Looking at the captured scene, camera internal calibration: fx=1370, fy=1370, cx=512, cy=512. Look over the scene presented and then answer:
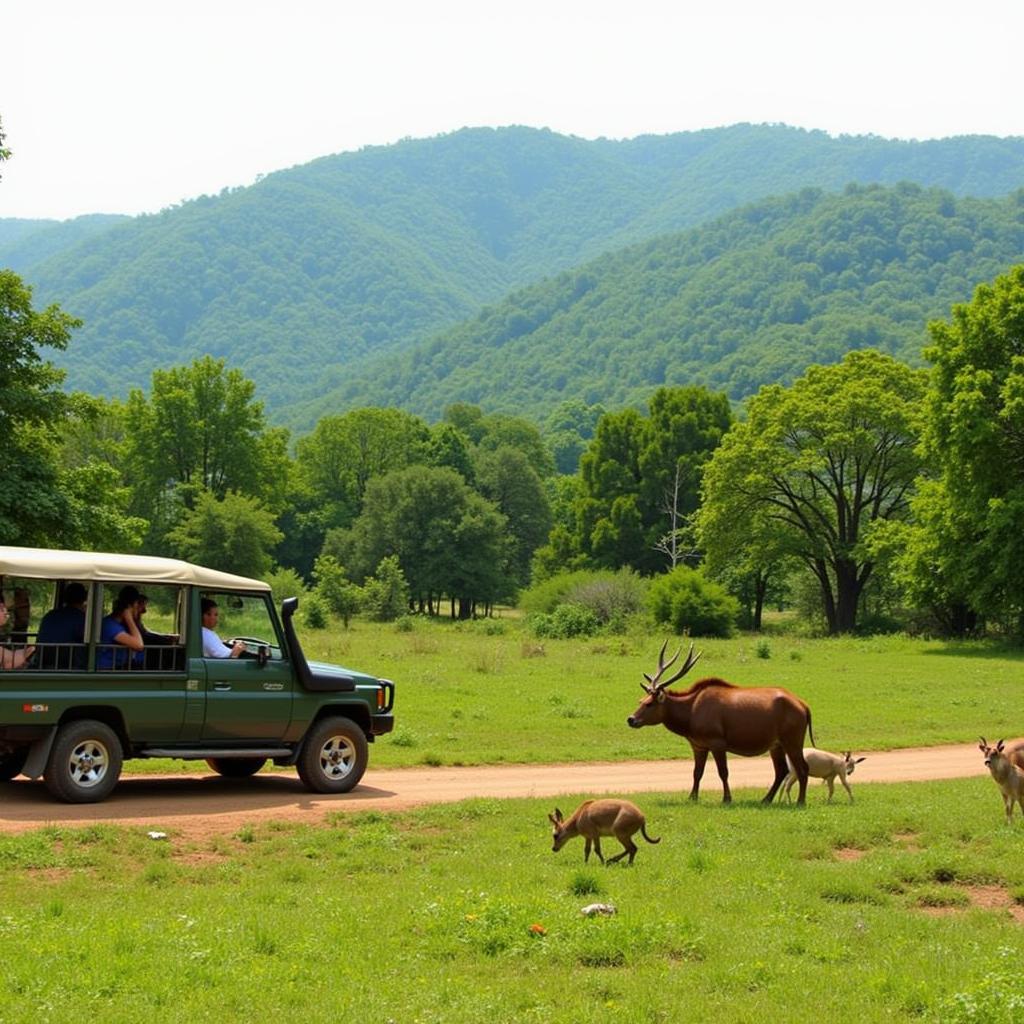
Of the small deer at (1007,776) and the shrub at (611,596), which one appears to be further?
the shrub at (611,596)

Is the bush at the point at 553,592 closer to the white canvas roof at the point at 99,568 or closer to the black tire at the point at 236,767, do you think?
the black tire at the point at 236,767

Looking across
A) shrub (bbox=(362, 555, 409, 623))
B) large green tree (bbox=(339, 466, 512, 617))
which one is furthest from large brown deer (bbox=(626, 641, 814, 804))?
large green tree (bbox=(339, 466, 512, 617))

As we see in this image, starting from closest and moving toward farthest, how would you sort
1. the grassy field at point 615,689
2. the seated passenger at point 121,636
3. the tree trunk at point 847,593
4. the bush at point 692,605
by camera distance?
the seated passenger at point 121,636, the grassy field at point 615,689, the bush at point 692,605, the tree trunk at point 847,593

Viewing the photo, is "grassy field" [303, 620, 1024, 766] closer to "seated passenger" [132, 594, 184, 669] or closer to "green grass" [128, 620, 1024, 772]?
"green grass" [128, 620, 1024, 772]

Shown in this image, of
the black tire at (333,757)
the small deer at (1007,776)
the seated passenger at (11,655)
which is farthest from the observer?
the black tire at (333,757)

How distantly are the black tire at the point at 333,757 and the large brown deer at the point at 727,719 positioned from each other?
3.61 m

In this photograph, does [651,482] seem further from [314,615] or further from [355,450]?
[355,450]

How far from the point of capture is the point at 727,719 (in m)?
16.8

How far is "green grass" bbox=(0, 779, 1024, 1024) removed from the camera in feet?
27.9

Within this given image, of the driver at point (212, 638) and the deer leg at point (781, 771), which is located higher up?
the driver at point (212, 638)

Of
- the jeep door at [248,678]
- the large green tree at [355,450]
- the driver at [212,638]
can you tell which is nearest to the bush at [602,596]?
the jeep door at [248,678]

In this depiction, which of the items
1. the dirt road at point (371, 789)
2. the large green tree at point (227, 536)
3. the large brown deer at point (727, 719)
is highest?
the large green tree at point (227, 536)

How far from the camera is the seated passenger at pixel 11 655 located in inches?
590

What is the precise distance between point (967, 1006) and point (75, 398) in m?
33.3
